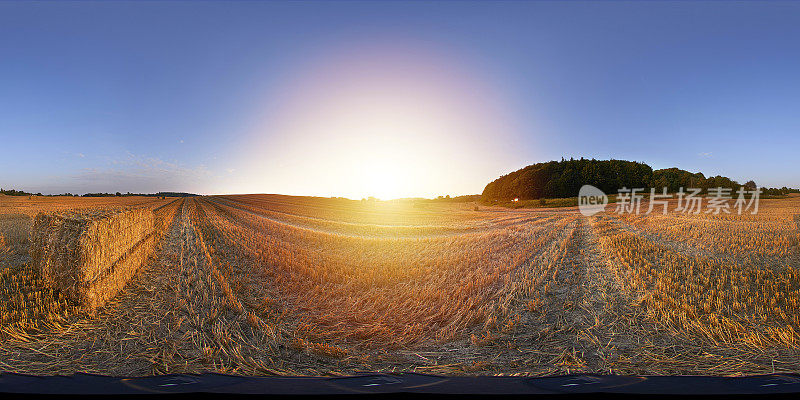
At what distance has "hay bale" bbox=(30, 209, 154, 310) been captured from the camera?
6.32m

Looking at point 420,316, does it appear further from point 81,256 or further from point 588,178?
point 588,178

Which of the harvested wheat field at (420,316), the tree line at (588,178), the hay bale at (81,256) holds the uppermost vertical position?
the tree line at (588,178)

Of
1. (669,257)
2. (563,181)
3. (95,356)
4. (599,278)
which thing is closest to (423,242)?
(599,278)

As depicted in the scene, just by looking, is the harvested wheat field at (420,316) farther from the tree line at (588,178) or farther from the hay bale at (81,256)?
the tree line at (588,178)

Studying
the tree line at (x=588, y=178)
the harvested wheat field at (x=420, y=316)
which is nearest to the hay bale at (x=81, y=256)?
the harvested wheat field at (x=420, y=316)

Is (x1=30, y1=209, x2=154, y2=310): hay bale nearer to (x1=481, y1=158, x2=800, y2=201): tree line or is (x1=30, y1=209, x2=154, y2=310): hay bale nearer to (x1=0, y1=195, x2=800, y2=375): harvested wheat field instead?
(x1=0, y1=195, x2=800, y2=375): harvested wheat field

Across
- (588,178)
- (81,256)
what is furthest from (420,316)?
(588,178)

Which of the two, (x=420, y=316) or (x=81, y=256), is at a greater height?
(x=81, y=256)

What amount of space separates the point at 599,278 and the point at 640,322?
2899mm

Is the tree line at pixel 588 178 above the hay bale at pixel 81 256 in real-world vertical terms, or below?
above

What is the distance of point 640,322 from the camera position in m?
5.21

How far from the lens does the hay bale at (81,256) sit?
632 centimetres

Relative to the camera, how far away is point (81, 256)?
257 inches

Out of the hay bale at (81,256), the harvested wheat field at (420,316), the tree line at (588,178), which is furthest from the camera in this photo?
the tree line at (588,178)
